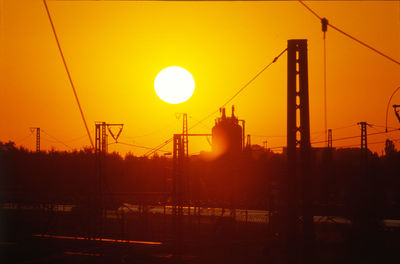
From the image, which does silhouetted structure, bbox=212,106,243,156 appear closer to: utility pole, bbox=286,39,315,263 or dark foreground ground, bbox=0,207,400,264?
dark foreground ground, bbox=0,207,400,264

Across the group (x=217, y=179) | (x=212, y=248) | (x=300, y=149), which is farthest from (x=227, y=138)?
(x=300, y=149)

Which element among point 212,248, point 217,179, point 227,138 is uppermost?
point 227,138

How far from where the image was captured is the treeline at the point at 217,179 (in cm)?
3841

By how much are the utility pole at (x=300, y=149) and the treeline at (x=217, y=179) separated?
24.6 inches

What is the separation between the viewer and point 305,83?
17547 millimetres

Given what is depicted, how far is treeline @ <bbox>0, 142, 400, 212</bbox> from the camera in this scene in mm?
38406

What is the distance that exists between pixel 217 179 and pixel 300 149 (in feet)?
118

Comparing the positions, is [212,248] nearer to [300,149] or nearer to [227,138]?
[300,149]

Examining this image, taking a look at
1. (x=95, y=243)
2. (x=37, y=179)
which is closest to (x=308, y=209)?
(x=95, y=243)

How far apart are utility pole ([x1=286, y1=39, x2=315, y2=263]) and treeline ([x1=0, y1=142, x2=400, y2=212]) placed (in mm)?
624

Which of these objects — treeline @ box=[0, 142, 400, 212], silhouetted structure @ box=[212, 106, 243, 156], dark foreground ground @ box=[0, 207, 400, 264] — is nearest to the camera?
dark foreground ground @ box=[0, 207, 400, 264]

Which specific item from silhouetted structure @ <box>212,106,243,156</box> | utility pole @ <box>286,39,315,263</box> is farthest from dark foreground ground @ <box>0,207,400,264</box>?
silhouetted structure @ <box>212,106,243,156</box>

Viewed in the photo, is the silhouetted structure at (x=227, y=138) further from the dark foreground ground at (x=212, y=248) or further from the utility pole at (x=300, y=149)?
the utility pole at (x=300, y=149)

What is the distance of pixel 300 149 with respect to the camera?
1758 centimetres
